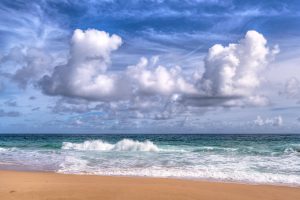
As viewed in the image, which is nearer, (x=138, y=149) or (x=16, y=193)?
(x=16, y=193)

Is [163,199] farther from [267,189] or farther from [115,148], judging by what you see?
[115,148]

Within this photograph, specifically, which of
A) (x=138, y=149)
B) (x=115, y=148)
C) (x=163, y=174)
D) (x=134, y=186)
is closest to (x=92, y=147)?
(x=115, y=148)

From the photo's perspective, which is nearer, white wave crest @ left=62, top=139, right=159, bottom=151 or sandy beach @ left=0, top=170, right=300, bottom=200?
sandy beach @ left=0, top=170, right=300, bottom=200

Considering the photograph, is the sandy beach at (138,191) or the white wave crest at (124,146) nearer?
the sandy beach at (138,191)

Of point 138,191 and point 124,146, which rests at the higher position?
point 124,146

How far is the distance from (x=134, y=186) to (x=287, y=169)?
8.83 meters

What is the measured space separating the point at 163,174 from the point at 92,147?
77.7ft

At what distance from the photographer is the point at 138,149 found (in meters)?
31.8

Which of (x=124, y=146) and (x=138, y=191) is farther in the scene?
(x=124, y=146)

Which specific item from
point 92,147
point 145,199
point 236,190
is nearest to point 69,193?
point 145,199

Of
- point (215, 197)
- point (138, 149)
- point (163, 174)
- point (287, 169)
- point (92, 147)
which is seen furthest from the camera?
point (92, 147)

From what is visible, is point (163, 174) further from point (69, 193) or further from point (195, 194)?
point (69, 193)

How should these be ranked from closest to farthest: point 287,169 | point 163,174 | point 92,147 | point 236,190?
point 236,190 < point 163,174 < point 287,169 < point 92,147

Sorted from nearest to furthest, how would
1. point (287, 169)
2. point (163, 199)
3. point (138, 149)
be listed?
point (163, 199) < point (287, 169) < point (138, 149)
